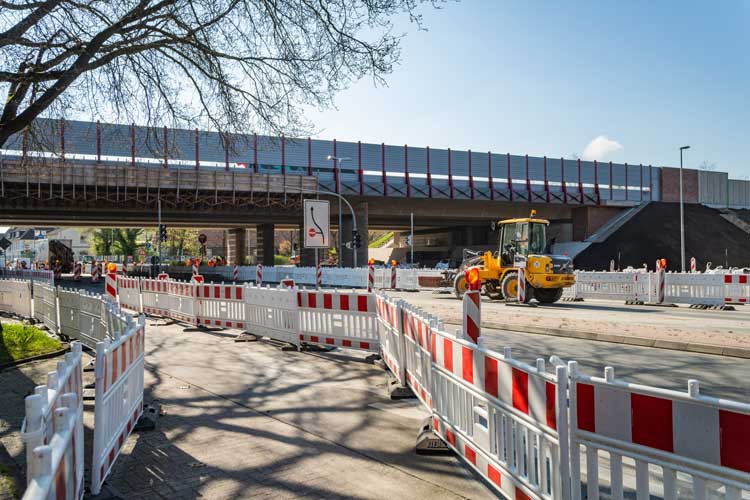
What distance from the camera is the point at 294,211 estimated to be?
4825 centimetres

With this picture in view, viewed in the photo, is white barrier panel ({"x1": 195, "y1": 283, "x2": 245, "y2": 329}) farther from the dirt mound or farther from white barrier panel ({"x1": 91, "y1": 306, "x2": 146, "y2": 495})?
the dirt mound

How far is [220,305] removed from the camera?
14156 mm

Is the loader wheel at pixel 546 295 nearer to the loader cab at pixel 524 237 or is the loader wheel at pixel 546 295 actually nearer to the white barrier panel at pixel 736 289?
the loader cab at pixel 524 237

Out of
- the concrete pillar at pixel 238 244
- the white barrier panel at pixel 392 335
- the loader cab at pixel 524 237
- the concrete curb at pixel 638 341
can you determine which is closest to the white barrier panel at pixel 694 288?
the loader cab at pixel 524 237

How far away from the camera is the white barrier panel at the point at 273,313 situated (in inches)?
456

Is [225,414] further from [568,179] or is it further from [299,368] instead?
[568,179]

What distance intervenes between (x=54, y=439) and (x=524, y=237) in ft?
59.7

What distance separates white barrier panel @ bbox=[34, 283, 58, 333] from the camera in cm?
1423

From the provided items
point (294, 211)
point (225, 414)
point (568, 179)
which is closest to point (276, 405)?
point (225, 414)

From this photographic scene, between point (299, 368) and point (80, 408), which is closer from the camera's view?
point (80, 408)

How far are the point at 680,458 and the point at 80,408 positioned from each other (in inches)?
142

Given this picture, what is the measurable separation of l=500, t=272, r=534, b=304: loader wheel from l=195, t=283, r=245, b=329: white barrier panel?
9632 millimetres

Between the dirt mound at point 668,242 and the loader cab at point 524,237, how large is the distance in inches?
1291

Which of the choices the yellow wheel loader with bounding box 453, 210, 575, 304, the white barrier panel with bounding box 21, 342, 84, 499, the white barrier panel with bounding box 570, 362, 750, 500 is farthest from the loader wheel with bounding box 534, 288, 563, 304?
the white barrier panel with bounding box 21, 342, 84, 499
